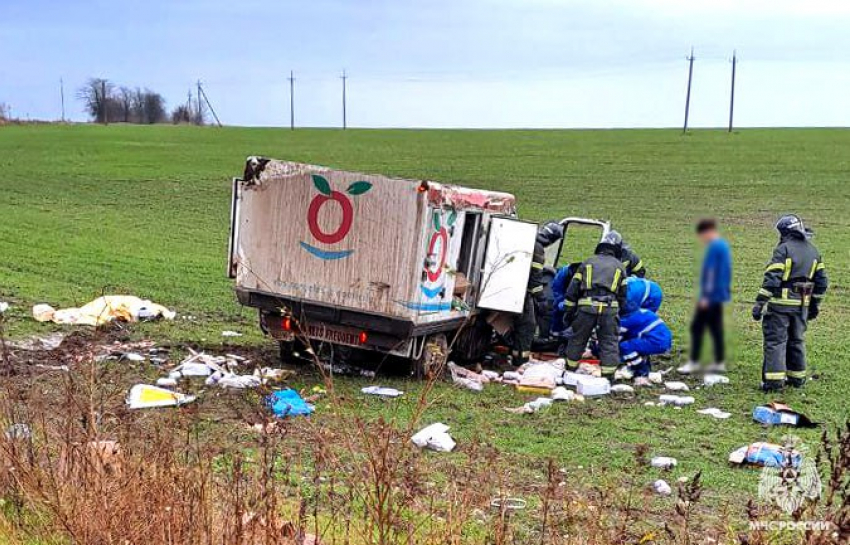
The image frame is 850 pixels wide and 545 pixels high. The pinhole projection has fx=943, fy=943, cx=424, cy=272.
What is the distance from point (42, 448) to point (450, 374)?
6.66 meters

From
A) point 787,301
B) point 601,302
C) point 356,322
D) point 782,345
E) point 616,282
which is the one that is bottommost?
point 782,345

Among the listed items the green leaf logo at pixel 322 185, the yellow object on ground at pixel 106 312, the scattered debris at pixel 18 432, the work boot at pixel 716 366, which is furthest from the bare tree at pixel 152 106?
the yellow object on ground at pixel 106 312

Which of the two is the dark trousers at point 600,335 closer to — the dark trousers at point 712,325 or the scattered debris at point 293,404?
the scattered debris at point 293,404

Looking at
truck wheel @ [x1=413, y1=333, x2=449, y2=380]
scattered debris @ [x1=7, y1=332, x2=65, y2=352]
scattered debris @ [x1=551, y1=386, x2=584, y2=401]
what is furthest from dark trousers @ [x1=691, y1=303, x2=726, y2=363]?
scattered debris @ [x1=7, y1=332, x2=65, y2=352]

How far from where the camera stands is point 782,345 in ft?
34.3

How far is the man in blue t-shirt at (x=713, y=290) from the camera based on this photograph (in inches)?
24.6

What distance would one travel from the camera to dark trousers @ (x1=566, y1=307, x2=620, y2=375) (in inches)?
353

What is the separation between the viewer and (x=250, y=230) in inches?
424

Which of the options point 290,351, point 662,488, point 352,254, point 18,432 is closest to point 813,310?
point 662,488

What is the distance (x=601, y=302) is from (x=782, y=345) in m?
3.29

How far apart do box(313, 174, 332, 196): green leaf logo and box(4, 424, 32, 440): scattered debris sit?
478 cm

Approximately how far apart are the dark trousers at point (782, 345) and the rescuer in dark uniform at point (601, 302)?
65.9 inches

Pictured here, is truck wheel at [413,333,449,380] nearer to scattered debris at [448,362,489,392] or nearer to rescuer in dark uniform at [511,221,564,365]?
scattered debris at [448,362,489,392]

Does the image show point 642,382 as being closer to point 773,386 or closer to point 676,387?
point 676,387
